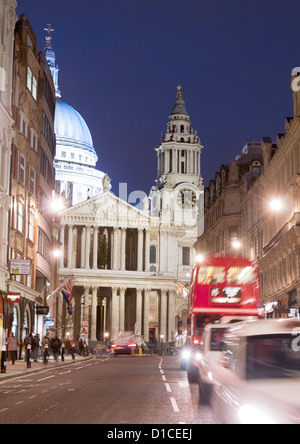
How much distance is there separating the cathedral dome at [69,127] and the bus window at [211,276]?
497 feet

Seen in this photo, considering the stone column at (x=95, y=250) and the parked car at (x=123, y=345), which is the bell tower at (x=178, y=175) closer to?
the stone column at (x=95, y=250)

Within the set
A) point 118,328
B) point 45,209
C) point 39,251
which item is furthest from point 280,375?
point 118,328

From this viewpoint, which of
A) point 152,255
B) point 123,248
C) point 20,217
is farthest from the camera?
point 152,255

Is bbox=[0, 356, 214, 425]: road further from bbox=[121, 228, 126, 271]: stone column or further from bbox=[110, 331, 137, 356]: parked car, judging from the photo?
bbox=[121, 228, 126, 271]: stone column

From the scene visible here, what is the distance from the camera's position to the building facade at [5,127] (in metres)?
43.1

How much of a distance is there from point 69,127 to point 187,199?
6136 cm

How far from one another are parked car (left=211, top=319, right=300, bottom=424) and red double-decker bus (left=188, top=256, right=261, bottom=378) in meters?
17.8

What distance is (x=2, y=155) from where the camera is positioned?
44094 millimetres

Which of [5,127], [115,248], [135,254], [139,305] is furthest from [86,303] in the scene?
[5,127]

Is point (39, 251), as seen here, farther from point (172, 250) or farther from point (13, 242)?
point (172, 250)

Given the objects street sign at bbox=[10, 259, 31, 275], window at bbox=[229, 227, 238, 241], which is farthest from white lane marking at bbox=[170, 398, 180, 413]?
window at bbox=[229, 227, 238, 241]

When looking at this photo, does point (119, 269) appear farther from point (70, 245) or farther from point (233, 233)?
point (233, 233)

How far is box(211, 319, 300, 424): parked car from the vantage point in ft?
26.0

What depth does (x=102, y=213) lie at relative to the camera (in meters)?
123
